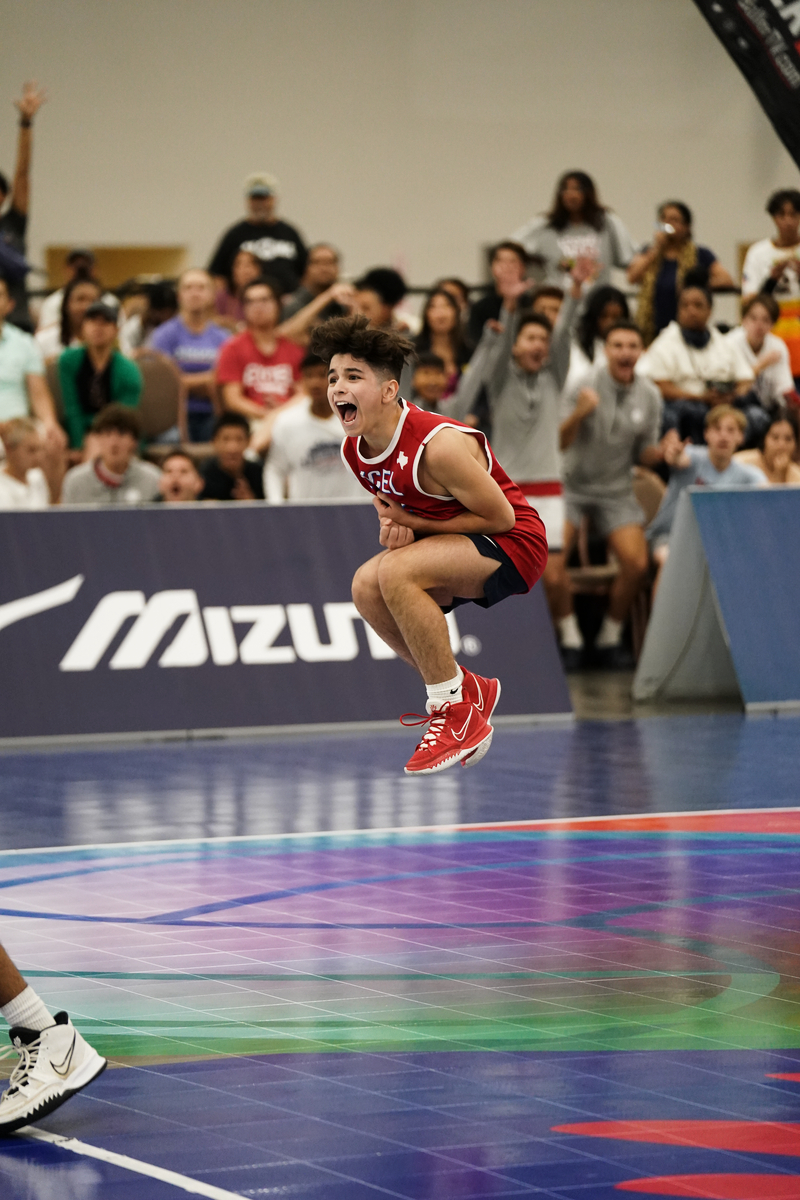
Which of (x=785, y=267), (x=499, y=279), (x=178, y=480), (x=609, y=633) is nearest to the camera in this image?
(x=178, y=480)

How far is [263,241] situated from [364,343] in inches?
376

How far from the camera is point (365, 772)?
33.1ft

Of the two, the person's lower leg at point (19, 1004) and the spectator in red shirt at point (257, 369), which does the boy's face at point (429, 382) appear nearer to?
the spectator in red shirt at point (257, 369)

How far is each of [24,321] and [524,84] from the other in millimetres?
9746

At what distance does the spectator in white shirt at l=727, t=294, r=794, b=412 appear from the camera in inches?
558

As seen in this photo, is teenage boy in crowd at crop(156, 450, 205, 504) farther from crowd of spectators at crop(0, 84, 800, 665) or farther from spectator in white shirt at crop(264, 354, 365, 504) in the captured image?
spectator in white shirt at crop(264, 354, 365, 504)

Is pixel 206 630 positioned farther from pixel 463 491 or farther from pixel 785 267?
pixel 785 267

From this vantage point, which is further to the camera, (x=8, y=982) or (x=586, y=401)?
(x=586, y=401)

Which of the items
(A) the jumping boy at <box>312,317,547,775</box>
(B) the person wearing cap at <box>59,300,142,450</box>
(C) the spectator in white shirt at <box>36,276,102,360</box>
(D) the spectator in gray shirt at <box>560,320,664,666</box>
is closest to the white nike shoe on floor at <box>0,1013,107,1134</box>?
(A) the jumping boy at <box>312,317,547,775</box>

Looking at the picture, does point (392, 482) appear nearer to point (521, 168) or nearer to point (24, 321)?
point (24, 321)

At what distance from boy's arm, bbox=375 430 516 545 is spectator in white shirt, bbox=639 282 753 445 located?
8.13 meters

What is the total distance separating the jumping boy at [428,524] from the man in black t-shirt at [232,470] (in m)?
5.94

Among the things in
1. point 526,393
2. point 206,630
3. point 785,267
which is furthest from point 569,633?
point 785,267

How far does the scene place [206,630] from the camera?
11.4 m
